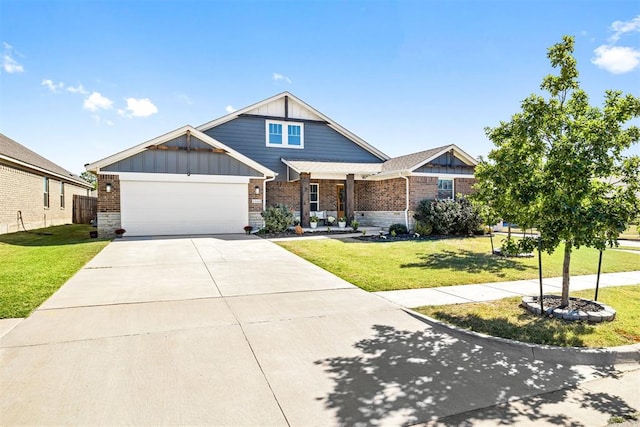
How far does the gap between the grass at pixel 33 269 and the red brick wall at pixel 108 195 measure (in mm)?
2470

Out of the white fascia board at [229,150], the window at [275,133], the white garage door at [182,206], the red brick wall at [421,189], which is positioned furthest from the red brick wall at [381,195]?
the white garage door at [182,206]

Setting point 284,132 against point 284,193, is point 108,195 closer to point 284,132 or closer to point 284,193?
point 284,193

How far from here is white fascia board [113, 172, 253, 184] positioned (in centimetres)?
1591

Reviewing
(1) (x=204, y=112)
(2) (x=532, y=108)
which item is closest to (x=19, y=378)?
(2) (x=532, y=108)

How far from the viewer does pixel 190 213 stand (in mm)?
16953

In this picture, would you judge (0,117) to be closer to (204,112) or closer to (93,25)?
(93,25)

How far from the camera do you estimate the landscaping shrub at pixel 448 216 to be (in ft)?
58.3

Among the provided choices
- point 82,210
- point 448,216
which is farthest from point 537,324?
point 82,210

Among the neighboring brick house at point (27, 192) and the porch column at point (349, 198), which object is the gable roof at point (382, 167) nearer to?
the porch column at point (349, 198)

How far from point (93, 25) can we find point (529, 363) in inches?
494

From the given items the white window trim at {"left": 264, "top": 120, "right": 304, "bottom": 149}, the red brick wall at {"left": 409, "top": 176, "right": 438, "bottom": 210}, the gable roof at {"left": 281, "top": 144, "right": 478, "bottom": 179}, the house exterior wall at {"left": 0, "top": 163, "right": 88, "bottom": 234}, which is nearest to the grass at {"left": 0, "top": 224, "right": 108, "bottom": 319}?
the house exterior wall at {"left": 0, "top": 163, "right": 88, "bottom": 234}

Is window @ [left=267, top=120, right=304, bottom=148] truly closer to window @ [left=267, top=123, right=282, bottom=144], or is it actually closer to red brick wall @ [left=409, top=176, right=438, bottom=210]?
window @ [left=267, top=123, right=282, bottom=144]

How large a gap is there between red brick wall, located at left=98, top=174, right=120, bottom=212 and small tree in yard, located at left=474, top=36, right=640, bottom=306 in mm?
15113

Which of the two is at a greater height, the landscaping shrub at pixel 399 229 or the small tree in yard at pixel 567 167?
the small tree in yard at pixel 567 167
